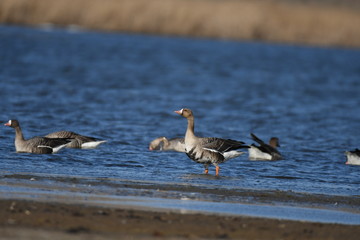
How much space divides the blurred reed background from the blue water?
1.30 m

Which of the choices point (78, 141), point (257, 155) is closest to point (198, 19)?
point (78, 141)

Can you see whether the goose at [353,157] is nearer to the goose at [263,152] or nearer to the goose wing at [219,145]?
the goose at [263,152]

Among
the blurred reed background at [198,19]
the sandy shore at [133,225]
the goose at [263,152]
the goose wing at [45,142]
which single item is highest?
the blurred reed background at [198,19]

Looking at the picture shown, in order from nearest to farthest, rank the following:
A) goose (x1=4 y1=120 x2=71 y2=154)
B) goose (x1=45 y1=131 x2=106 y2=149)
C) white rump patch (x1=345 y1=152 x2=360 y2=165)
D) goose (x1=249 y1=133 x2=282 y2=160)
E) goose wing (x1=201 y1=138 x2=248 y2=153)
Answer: goose wing (x1=201 y1=138 x2=248 y2=153) < goose (x1=4 y1=120 x2=71 y2=154) < white rump patch (x1=345 y1=152 x2=360 y2=165) < goose (x1=249 y1=133 x2=282 y2=160) < goose (x1=45 y1=131 x2=106 y2=149)

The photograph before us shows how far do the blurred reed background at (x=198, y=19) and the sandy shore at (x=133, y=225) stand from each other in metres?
45.2

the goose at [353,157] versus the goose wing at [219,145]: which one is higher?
the goose wing at [219,145]

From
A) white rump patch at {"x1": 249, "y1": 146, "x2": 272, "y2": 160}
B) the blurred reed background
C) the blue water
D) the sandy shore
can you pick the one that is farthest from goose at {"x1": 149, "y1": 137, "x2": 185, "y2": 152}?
the blurred reed background

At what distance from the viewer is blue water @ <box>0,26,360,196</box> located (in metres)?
12.9

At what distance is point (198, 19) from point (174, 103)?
28383 millimetres

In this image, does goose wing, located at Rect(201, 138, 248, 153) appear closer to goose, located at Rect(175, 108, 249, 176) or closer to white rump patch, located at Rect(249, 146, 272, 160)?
goose, located at Rect(175, 108, 249, 176)

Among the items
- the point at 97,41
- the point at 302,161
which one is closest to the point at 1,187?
the point at 302,161

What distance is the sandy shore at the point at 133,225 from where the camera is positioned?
7.24 meters

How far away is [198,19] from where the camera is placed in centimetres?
5366

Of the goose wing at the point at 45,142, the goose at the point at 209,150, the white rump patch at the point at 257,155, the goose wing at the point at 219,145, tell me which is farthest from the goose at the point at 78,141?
the white rump patch at the point at 257,155
